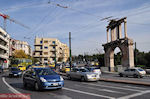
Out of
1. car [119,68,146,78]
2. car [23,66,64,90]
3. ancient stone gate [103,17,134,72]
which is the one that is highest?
ancient stone gate [103,17,134,72]

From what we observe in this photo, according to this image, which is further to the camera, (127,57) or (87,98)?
(127,57)

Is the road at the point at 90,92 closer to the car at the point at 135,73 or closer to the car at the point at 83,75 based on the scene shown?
the car at the point at 83,75

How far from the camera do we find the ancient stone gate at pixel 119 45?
3416 centimetres

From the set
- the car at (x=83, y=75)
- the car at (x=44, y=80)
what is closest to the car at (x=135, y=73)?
the car at (x=83, y=75)

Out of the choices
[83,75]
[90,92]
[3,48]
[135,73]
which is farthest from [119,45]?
[3,48]

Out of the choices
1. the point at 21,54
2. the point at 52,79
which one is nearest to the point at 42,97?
the point at 52,79

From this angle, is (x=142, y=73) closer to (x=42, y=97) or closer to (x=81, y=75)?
(x=81, y=75)

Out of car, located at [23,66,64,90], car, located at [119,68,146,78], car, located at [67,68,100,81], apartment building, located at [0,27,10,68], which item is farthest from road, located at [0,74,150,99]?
apartment building, located at [0,27,10,68]

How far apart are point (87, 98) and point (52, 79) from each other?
→ 2899mm

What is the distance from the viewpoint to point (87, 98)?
8.75 m

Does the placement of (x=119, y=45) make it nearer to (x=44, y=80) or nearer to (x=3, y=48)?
(x=44, y=80)

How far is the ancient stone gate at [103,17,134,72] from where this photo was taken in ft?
112

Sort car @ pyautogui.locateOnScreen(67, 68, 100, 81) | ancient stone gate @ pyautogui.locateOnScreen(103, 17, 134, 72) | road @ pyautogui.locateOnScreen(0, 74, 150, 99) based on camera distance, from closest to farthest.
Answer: road @ pyautogui.locateOnScreen(0, 74, 150, 99), car @ pyautogui.locateOnScreen(67, 68, 100, 81), ancient stone gate @ pyautogui.locateOnScreen(103, 17, 134, 72)

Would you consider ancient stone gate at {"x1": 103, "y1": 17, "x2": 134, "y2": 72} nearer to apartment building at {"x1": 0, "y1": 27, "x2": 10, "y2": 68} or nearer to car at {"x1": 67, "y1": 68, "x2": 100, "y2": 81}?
car at {"x1": 67, "y1": 68, "x2": 100, "y2": 81}
